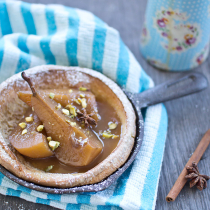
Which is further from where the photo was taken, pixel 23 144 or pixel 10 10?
pixel 10 10

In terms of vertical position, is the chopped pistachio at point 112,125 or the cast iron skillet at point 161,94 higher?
the cast iron skillet at point 161,94

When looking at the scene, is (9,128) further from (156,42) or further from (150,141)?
(156,42)

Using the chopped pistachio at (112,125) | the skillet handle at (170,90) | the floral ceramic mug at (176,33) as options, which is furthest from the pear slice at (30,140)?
the floral ceramic mug at (176,33)

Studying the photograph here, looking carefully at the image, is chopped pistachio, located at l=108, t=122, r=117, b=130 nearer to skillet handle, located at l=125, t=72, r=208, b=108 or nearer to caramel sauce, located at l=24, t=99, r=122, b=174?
caramel sauce, located at l=24, t=99, r=122, b=174

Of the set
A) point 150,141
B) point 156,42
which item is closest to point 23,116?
point 150,141

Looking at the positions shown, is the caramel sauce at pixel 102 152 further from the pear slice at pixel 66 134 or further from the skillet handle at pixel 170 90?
the skillet handle at pixel 170 90

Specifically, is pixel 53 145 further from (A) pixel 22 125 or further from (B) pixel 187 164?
(B) pixel 187 164

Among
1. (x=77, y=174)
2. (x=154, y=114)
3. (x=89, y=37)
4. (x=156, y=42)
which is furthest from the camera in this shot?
(x=156, y=42)
